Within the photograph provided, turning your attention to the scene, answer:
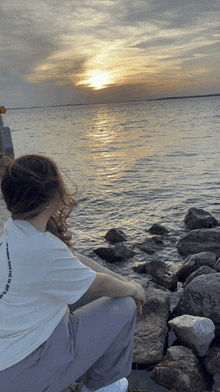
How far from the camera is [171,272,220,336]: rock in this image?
3.36m

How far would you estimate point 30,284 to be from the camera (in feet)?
5.52

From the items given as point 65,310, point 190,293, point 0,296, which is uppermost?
point 0,296

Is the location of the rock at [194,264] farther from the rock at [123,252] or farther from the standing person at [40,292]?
the standing person at [40,292]

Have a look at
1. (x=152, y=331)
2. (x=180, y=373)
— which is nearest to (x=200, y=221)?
(x=152, y=331)

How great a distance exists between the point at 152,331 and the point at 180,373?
58cm

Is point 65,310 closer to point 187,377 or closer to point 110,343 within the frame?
point 110,343

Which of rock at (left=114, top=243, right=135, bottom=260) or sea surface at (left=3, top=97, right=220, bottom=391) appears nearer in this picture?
rock at (left=114, top=243, right=135, bottom=260)

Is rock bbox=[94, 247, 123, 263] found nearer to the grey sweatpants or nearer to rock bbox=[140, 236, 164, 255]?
rock bbox=[140, 236, 164, 255]

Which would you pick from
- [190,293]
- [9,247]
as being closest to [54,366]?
[9,247]

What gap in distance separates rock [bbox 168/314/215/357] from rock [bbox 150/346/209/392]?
10 centimetres

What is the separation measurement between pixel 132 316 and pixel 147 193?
25.4ft

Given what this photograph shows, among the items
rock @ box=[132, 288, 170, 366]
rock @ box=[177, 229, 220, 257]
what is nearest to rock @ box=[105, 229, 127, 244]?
rock @ box=[177, 229, 220, 257]

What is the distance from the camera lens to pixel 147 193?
32.0 ft

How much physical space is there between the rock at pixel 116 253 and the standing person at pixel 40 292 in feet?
11.5
